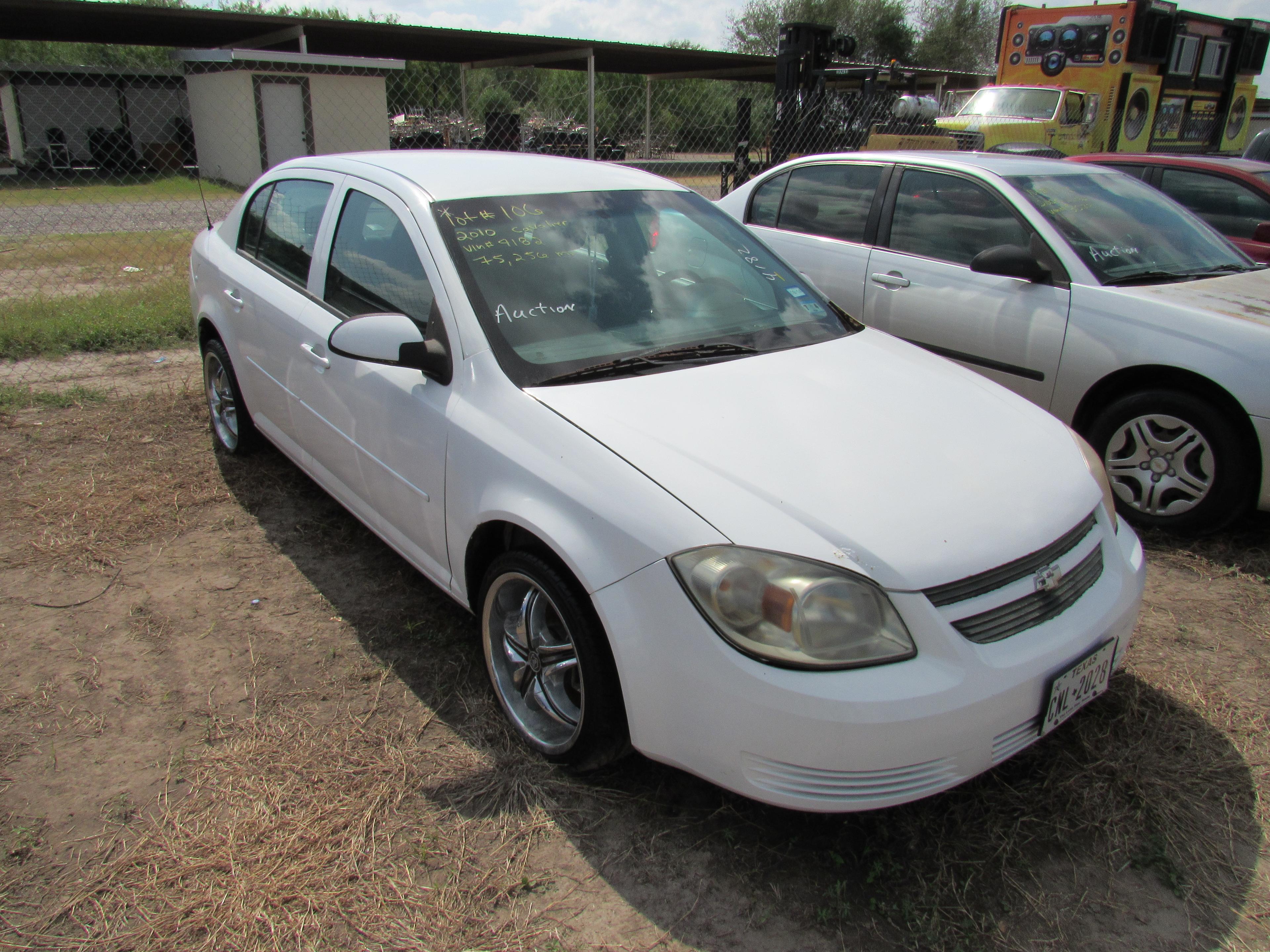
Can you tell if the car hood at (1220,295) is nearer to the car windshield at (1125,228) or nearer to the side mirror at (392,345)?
the car windshield at (1125,228)

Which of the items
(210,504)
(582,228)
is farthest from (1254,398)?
(210,504)

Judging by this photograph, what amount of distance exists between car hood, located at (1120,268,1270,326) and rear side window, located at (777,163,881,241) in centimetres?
164

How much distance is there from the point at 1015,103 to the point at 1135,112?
2.25m

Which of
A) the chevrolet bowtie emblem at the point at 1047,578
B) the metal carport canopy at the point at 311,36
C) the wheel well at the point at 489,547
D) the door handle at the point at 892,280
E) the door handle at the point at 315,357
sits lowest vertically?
the wheel well at the point at 489,547

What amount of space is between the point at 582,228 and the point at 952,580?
5.79 feet

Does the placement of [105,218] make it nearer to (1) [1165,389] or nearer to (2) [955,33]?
(1) [1165,389]

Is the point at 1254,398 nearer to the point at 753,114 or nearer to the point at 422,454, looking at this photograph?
the point at 422,454

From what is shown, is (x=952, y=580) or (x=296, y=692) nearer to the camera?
(x=952, y=580)

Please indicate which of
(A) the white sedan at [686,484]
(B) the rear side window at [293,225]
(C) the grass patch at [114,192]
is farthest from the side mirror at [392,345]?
(C) the grass patch at [114,192]

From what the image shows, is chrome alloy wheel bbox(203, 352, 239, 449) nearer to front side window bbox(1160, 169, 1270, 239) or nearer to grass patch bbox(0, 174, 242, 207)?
front side window bbox(1160, 169, 1270, 239)

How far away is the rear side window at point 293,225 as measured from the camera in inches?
140

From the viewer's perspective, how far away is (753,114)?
33375 mm

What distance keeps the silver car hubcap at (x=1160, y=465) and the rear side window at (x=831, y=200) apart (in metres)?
1.93

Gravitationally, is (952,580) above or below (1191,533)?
above
